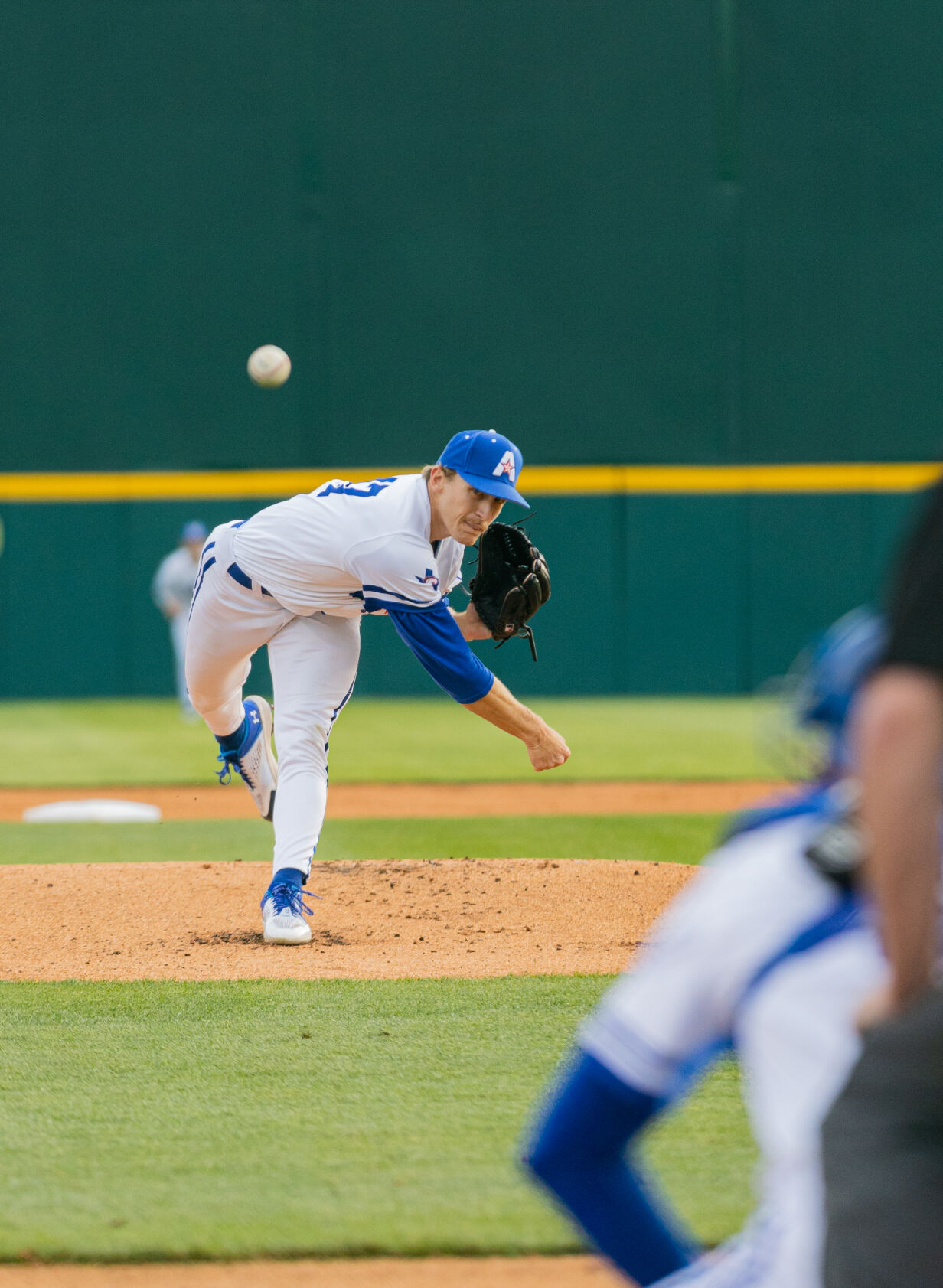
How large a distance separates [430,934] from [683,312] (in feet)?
41.3

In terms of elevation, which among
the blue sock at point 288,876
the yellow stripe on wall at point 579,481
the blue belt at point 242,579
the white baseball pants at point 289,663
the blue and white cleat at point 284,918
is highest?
the blue belt at point 242,579

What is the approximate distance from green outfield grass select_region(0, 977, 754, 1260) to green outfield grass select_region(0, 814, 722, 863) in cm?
235

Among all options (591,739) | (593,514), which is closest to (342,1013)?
(591,739)

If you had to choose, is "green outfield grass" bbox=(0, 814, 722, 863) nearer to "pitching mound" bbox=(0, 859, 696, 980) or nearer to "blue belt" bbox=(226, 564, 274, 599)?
"pitching mound" bbox=(0, 859, 696, 980)

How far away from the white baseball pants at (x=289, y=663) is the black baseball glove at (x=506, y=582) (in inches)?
18.1

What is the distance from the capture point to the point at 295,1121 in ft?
10.0

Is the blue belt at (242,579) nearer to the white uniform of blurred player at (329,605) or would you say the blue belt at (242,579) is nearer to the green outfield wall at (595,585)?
the white uniform of blurred player at (329,605)

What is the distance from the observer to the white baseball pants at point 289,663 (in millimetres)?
4574

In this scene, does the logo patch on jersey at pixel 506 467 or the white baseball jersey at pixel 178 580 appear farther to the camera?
the white baseball jersey at pixel 178 580

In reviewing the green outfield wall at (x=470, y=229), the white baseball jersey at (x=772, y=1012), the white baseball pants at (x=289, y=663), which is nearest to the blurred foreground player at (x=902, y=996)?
the white baseball jersey at (x=772, y=1012)

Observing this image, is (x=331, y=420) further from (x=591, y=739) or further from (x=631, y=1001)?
(x=631, y=1001)

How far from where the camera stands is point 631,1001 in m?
1.40

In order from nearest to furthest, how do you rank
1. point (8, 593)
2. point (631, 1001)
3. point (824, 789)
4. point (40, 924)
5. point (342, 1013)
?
1. point (631, 1001)
2. point (824, 789)
3. point (342, 1013)
4. point (40, 924)
5. point (8, 593)

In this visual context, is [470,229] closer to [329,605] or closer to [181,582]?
[181,582]
